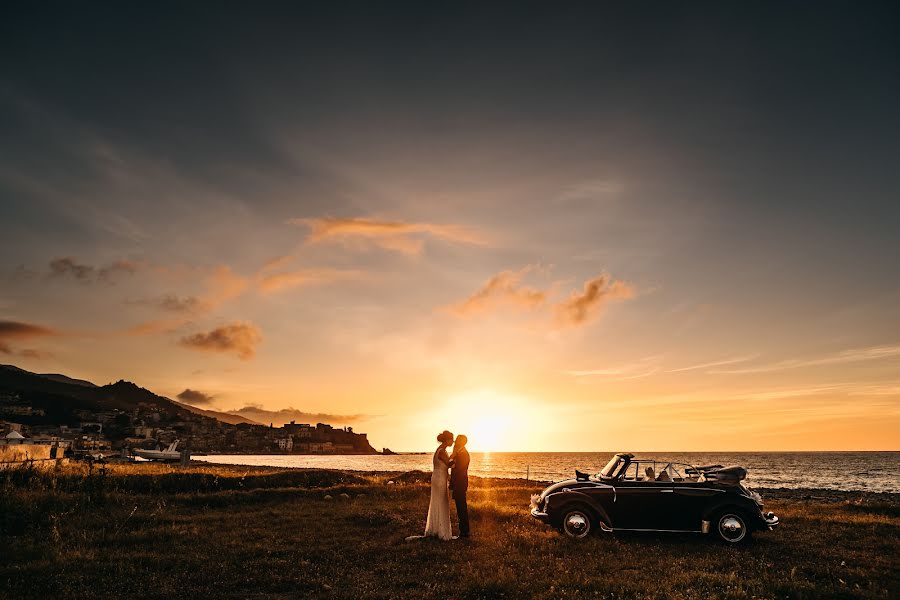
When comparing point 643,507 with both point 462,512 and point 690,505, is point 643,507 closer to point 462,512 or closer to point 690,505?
point 690,505

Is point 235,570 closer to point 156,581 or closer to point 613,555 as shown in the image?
point 156,581

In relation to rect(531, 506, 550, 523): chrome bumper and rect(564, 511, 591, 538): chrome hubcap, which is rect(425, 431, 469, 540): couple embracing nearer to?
rect(531, 506, 550, 523): chrome bumper

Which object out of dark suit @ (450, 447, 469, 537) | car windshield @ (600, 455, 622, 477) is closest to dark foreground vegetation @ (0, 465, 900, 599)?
dark suit @ (450, 447, 469, 537)

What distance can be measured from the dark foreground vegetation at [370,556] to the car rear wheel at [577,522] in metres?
0.42

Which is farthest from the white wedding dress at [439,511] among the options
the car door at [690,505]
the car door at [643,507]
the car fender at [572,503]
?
the car door at [690,505]

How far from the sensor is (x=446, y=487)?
16688 mm

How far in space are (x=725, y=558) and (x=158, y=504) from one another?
2048 centimetres

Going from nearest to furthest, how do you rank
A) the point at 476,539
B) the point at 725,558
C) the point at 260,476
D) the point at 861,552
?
1. the point at 725,558
2. the point at 861,552
3. the point at 476,539
4. the point at 260,476

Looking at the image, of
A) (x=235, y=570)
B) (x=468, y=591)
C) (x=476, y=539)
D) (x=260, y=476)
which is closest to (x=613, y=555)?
(x=476, y=539)

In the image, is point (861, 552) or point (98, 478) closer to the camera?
point (861, 552)

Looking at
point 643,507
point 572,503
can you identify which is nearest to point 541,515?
point 572,503

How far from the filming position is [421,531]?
1814cm

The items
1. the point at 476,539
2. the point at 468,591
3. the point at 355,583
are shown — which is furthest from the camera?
the point at 476,539

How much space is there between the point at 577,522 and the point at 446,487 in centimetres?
403
